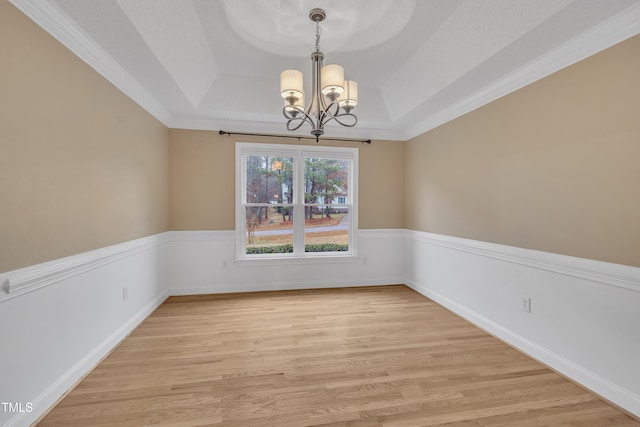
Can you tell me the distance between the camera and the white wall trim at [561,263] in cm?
181

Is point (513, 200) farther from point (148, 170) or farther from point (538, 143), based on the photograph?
point (148, 170)

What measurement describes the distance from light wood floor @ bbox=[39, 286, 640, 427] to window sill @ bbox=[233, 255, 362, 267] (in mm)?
981

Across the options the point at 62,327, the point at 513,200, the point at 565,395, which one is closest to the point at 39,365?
the point at 62,327

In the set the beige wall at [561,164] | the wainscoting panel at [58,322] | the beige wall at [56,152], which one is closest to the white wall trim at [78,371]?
the wainscoting panel at [58,322]

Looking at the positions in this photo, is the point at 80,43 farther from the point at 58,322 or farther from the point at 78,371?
the point at 78,371

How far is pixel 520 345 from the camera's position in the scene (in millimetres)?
2506

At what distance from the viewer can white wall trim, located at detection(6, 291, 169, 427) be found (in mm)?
1626

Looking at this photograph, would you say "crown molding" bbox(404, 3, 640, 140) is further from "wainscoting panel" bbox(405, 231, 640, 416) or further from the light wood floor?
the light wood floor

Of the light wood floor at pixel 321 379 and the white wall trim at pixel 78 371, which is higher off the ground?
the white wall trim at pixel 78 371

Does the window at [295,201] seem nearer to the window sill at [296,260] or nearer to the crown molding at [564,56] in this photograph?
the window sill at [296,260]

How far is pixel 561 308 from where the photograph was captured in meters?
2.21

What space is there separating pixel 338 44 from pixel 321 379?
2.87 m

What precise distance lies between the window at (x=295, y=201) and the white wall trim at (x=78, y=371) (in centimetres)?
161

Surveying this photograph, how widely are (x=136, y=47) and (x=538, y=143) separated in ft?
10.8
